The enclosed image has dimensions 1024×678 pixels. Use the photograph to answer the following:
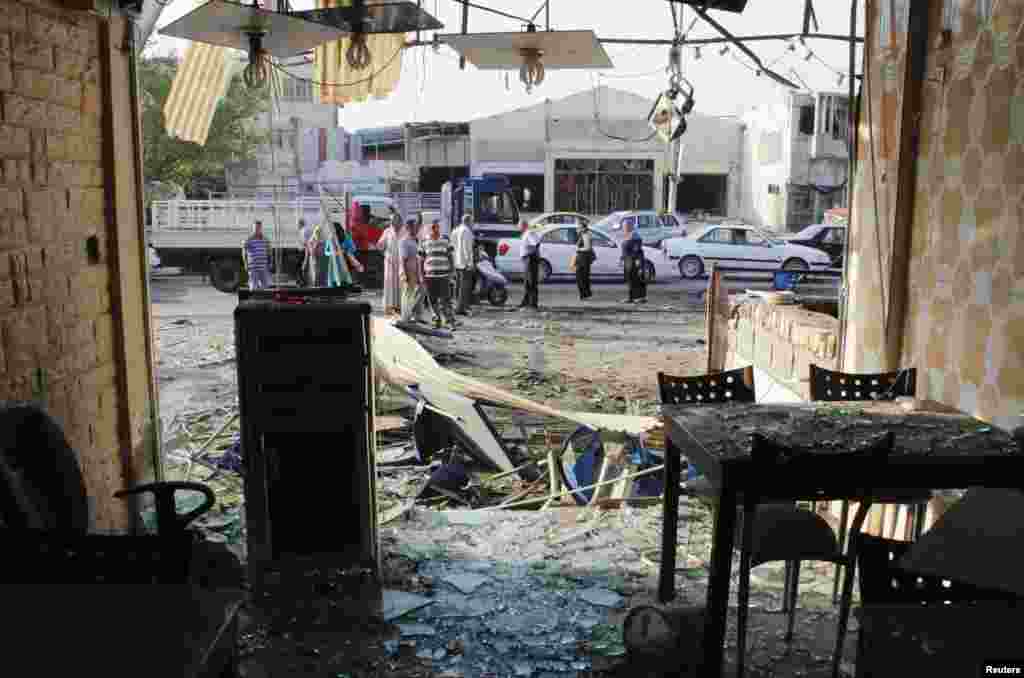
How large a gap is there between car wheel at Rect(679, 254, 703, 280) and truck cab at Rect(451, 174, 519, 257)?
4.11 metres

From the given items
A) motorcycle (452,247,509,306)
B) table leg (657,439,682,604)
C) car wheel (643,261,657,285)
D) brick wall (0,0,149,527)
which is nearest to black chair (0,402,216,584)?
brick wall (0,0,149,527)

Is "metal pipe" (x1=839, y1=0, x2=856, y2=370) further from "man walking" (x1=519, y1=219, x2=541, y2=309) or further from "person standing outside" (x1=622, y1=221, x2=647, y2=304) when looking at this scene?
"person standing outside" (x1=622, y1=221, x2=647, y2=304)

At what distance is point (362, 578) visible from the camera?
4.57 m

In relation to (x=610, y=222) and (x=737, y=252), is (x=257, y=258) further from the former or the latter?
(x=610, y=222)

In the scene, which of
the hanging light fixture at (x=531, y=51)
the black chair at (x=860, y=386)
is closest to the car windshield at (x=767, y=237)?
the hanging light fixture at (x=531, y=51)

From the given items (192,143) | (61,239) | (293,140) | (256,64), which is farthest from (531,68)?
(293,140)

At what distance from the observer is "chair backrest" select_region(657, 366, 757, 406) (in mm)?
4605

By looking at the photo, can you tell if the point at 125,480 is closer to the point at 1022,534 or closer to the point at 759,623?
the point at 759,623

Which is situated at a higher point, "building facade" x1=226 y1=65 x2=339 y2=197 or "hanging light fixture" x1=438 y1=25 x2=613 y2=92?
"building facade" x1=226 y1=65 x2=339 y2=197

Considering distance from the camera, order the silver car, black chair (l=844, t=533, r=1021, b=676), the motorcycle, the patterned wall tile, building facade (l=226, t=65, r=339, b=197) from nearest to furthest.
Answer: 1. black chair (l=844, t=533, r=1021, b=676)
2. the patterned wall tile
3. the motorcycle
4. the silver car
5. building facade (l=226, t=65, r=339, b=197)

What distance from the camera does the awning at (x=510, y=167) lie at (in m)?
32.2

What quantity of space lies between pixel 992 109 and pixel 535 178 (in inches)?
1167

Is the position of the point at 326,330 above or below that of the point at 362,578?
above

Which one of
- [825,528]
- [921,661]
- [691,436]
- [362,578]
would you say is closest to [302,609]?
[362,578]
